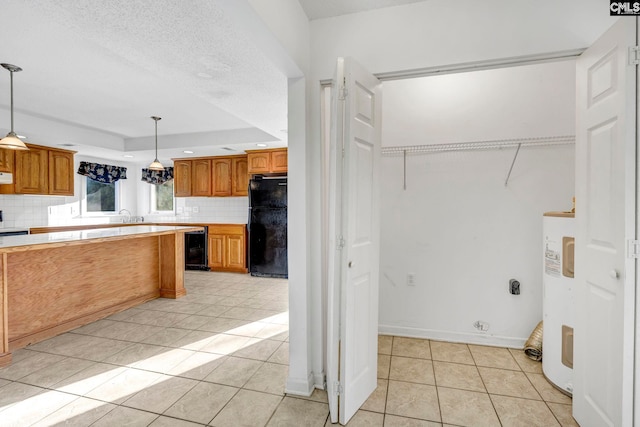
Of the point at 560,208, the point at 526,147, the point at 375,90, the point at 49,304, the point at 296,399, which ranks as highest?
the point at 375,90

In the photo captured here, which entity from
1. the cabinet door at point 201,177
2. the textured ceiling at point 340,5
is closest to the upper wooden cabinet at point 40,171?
the cabinet door at point 201,177

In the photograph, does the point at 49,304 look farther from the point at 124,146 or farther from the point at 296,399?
the point at 124,146

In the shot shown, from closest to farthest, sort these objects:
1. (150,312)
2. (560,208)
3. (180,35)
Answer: (180,35), (560,208), (150,312)

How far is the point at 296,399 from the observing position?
1916mm

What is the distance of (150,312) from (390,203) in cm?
292

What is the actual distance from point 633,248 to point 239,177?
5.26m

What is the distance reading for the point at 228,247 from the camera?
5.55m

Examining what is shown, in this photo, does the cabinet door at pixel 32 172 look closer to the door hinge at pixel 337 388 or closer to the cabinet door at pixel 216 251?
the cabinet door at pixel 216 251

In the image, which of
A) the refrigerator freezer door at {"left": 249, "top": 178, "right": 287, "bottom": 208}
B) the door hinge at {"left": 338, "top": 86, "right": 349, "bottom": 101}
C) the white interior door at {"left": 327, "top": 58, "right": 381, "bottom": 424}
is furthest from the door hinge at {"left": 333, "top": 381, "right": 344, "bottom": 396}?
the refrigerator freezer door at {"left": 249, "top": 178, "right": 287, "bottom": 208}

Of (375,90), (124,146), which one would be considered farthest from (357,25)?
(124,146)

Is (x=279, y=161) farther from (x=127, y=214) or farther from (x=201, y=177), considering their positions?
(x=127, y=214)

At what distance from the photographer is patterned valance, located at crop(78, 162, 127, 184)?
18.8ft

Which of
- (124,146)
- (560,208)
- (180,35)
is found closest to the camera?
(180,35)

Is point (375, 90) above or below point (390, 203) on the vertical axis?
above
